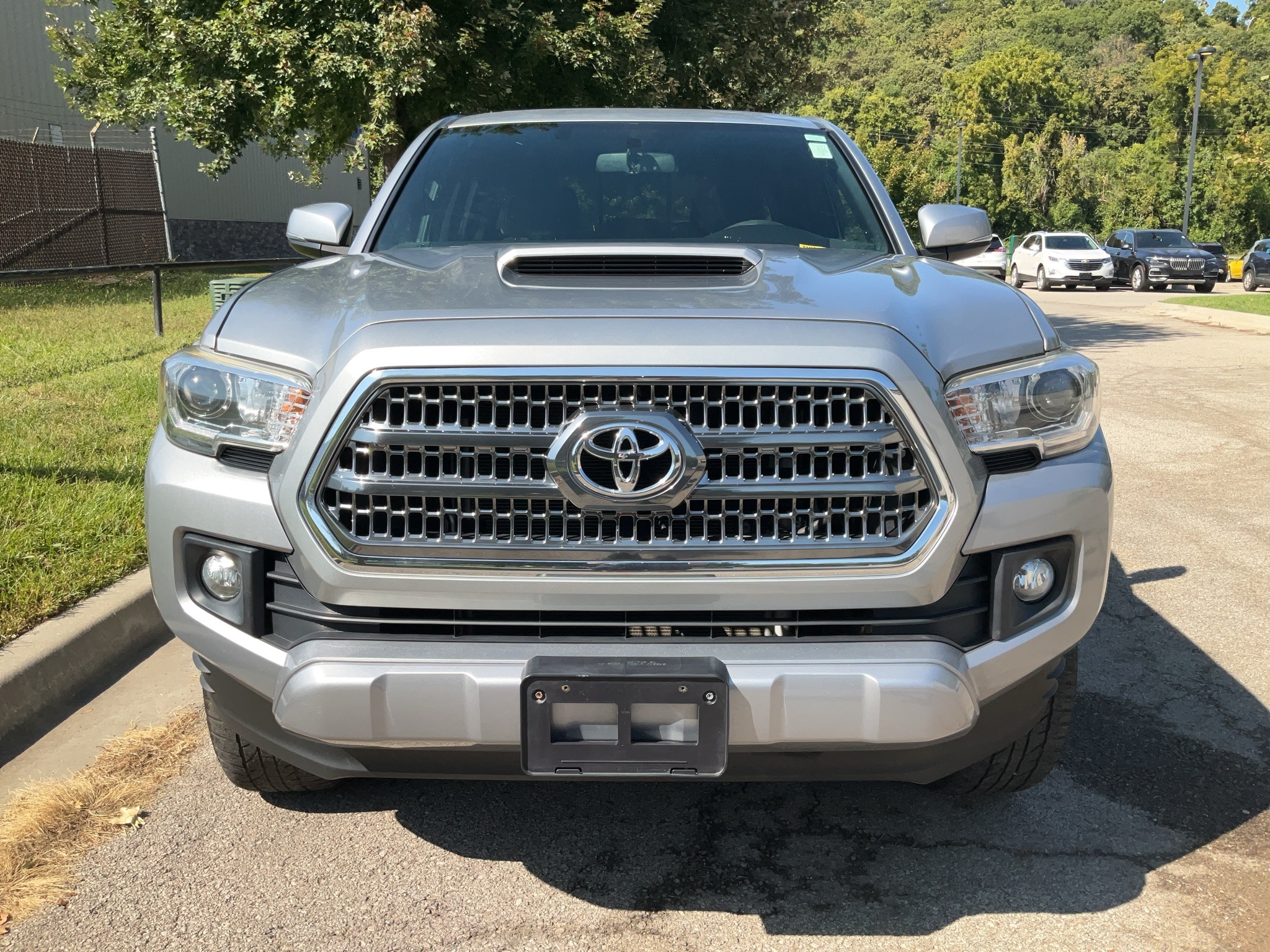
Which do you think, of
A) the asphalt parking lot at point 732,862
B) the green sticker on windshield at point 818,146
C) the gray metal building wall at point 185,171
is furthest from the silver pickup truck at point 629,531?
the gray metal building wall at point 185,171

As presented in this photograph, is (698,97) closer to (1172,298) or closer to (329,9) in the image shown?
(329,9)

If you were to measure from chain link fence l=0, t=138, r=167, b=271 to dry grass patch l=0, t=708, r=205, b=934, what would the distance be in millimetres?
16992

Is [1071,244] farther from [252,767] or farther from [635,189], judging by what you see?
[252,767]

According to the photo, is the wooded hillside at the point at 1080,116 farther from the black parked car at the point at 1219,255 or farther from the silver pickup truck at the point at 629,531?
the silver pickup truck at the point at 629,531

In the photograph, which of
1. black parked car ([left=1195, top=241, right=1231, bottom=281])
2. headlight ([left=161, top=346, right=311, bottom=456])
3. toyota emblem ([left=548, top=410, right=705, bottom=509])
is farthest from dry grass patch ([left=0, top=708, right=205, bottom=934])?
black parked car ([left=1195, top=241, right=1231, bottom=281])

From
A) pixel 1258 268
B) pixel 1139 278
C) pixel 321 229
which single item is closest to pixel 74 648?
pixel 321 229

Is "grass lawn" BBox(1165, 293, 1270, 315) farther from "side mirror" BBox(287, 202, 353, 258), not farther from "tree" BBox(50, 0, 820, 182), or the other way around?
"side mirror" BBox(287, 202, 353, 258)

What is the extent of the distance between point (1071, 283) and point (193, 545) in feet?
117

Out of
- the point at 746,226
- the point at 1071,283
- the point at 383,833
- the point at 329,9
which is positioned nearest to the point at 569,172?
the point at 746,226

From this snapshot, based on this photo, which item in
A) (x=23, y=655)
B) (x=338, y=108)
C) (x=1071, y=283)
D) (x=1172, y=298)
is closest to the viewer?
(x=23, y=655)

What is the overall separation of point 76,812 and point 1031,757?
2.45 metres

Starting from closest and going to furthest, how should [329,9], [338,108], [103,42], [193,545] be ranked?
[193,545] < [329,9] < [338,108] < [103,42]

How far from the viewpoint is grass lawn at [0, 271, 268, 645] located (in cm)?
453

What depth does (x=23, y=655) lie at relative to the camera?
3.78 meters
